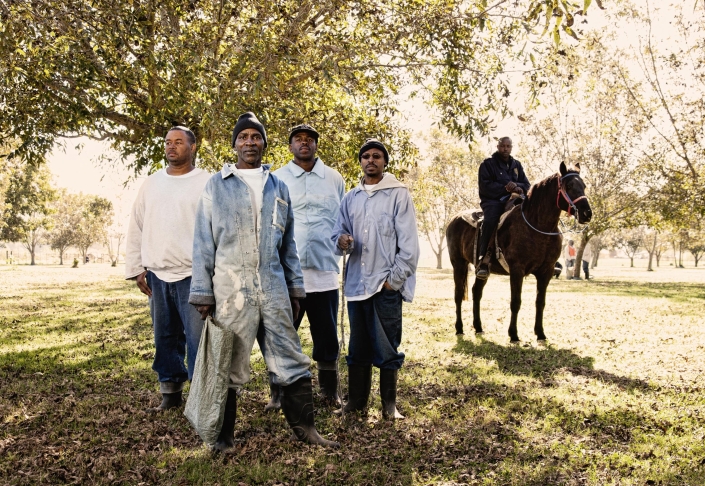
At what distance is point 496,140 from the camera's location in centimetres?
1040

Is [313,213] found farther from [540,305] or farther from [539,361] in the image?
[540,305]

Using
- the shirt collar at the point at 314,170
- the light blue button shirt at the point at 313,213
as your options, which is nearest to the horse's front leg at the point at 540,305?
the light blue button shirt at the point at 313,213

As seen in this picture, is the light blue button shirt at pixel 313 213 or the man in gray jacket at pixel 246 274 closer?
the man in gray jacket at pixel 246 274

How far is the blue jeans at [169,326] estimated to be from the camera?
5.49 meters

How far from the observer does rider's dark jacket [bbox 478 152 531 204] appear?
10.4 meters

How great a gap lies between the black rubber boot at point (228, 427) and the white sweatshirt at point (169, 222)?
1.31 m

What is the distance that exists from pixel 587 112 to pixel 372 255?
29.7 metres

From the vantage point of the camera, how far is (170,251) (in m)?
5.45

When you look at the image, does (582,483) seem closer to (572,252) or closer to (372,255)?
(372,255)

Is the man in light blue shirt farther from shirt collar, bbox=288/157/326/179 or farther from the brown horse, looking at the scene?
the brown horse

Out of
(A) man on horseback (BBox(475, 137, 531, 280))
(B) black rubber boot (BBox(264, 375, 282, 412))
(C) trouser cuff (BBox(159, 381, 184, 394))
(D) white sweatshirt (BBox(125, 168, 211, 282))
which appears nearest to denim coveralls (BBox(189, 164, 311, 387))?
(D) white sweatshirt (BBox(125, 168, 211, 282))

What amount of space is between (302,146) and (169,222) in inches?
55.9

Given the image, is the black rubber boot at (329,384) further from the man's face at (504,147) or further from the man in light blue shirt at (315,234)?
the man's face at (504,147)

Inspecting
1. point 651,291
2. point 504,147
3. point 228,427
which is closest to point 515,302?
point 504,147
